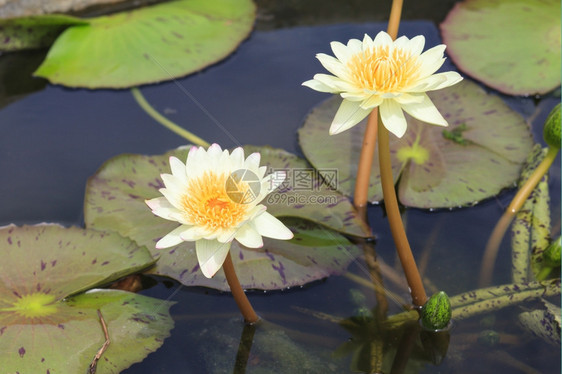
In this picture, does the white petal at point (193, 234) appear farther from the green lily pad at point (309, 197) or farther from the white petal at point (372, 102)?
the green lily pad at point (309, 197)

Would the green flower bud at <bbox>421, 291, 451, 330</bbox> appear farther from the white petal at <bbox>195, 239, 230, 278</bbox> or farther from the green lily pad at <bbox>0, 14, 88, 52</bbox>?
the green lily pad at <bbox>0, 14, 88, 52</bbox>

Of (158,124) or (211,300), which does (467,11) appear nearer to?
(158,124)

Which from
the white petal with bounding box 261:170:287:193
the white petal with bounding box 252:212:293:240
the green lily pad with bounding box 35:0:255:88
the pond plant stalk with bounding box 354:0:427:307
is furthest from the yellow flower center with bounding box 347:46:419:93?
the green lily pad with bounding box 35:0:255:88

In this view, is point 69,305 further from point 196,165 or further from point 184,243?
point 196,165

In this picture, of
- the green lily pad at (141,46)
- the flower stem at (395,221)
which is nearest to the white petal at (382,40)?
the flower stem at (395,221)

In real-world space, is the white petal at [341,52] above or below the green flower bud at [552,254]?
above

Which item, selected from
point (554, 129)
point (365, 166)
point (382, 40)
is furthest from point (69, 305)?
point (554, 129)

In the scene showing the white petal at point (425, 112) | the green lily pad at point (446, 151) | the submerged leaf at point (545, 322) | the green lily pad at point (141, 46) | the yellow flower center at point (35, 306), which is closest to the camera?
the white petal at point (425, 112)

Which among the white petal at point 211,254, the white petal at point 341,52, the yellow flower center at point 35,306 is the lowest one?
the yellow flower center at point 35,306
